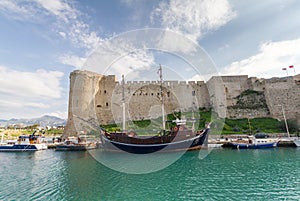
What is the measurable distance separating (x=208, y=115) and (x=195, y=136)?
14002 millimetres

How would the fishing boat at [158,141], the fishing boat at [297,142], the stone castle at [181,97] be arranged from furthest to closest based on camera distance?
the stone castle at [181,97] < the fishing boat at [297,142] < the fishing boat at [158,141]

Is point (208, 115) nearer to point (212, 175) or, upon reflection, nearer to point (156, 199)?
point (212, 175)

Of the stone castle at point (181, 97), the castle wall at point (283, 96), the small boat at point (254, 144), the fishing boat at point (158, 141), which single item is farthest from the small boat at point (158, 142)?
the castle wall at point (283, 96)

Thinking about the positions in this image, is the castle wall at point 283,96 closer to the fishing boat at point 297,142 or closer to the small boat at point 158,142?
the fishing boat at point 297,142

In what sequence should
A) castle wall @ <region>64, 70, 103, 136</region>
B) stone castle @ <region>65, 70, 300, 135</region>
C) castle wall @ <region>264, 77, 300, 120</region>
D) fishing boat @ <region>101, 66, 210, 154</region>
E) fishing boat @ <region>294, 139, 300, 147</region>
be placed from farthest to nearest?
stone castle @ <region>65, 70, 300, 135</region>, castle wall @ <region>264, 77, 300, 120</region>, castle wall @ <region>64, 70, 103, 136</region>, fishing boat @ <region>294, 139, 300, 147</region>, fishing boat @ <region>101, 66, 210, 154</region>

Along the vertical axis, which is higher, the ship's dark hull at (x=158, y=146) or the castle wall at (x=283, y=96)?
the castle wall at (x=283, y=96)

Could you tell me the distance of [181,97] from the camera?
103 ft

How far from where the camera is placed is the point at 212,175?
7691mm

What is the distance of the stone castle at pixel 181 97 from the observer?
26.0 m

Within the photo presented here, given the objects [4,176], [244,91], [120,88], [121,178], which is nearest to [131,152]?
[121,178]

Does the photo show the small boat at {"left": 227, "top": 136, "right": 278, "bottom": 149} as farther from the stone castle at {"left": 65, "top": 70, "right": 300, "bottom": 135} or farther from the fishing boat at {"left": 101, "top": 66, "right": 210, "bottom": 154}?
the stone castle at {"left": 65, "top": 70, "right": 300, "bottom": 135}

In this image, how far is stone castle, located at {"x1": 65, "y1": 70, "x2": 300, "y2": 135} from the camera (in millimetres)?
26016

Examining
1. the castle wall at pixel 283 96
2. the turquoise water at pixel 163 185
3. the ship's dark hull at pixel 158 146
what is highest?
the castle wall at pixel 283 96

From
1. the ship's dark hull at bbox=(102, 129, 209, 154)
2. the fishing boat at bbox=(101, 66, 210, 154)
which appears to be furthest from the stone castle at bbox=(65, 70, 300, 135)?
the fishing boat at bbox=(101, 66, 210, 154)
